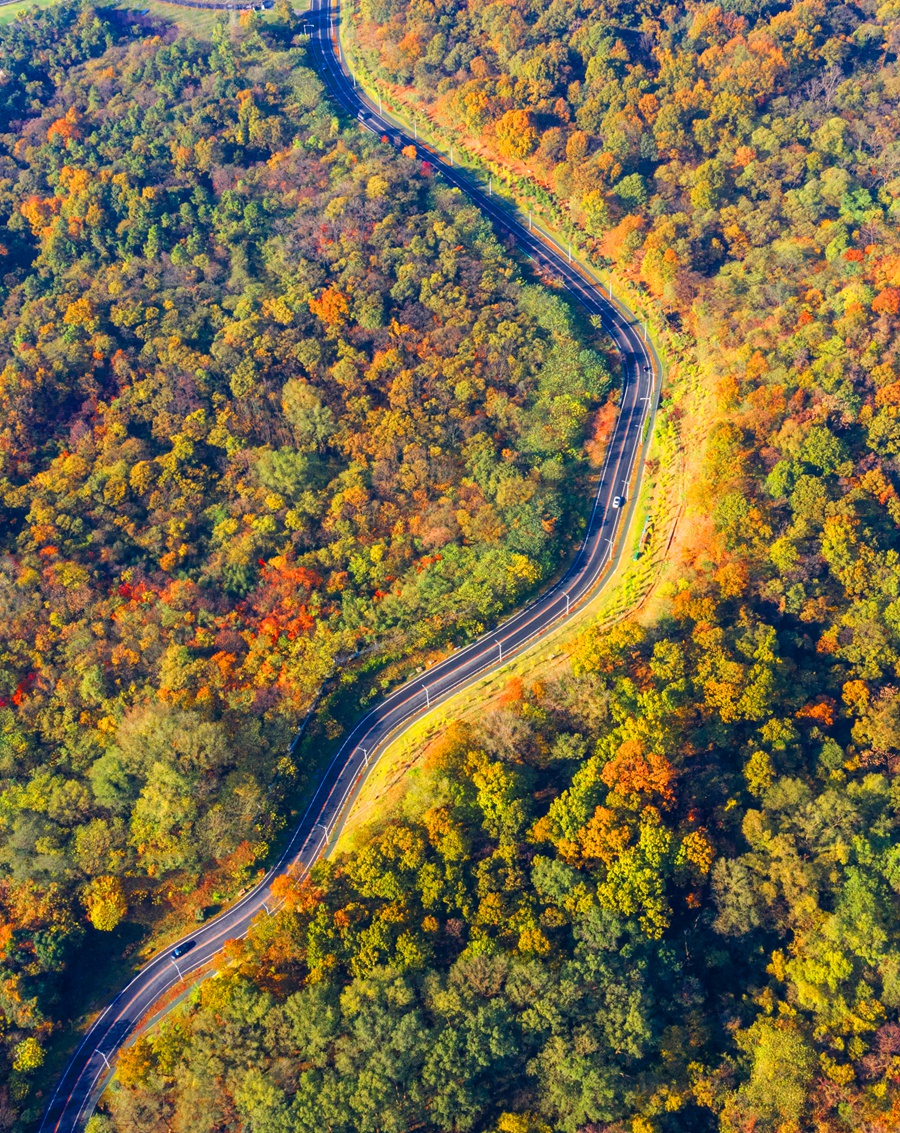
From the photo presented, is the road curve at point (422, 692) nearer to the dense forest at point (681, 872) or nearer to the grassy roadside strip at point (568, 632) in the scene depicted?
the grassy roadside strip at point (568, 632)

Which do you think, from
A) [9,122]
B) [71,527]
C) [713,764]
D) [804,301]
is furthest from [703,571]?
[9,122]

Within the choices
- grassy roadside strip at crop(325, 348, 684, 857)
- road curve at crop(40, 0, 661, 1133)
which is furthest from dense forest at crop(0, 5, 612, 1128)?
grassy roadside strip at crop(325, 348, 684, 857)

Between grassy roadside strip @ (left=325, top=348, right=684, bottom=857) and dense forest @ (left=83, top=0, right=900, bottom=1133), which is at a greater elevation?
grassy roadside strip @ (left=325, top=348, right=684, bottom=857)

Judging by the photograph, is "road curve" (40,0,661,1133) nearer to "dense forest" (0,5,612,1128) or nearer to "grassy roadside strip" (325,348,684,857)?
"grassy roadside strip" (325,348,684,857)

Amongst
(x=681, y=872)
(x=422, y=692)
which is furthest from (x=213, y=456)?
(x=681, y=872)

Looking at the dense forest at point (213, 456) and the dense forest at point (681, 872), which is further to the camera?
the dense forest at point (213, 456)

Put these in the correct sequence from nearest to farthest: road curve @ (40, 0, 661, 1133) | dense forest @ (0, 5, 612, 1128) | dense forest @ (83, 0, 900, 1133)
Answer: dense forest @ (83, 0, 900, 1133)
road curve @ (40, 0, 661, 1133)
dense forest @ (0, 5, 612, 1128)

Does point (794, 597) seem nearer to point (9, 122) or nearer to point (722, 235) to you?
point (722, 235)

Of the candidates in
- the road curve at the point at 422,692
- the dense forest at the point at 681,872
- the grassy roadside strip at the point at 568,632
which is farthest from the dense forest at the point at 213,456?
the dense forest at the point at 681,872
